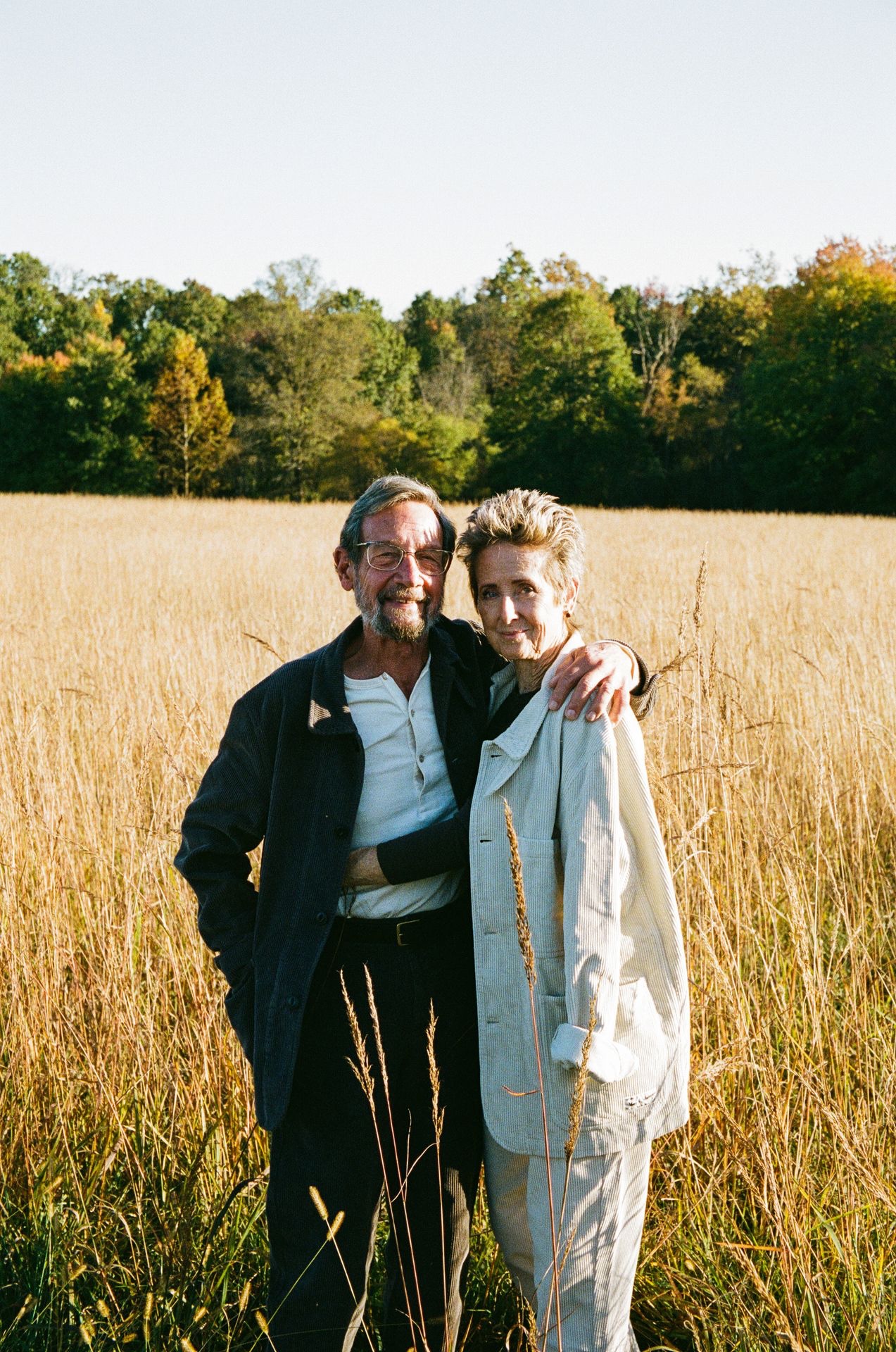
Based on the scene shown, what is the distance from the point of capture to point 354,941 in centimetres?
195

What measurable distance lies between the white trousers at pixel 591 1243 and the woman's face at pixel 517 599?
0.91 meters

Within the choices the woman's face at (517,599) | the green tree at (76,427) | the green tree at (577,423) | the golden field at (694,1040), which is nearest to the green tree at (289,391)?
the green tree at (76,427)

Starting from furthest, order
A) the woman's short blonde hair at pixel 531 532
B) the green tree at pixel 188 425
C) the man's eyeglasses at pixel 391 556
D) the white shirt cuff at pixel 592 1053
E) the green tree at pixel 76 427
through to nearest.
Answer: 1. the green tree at pixel 76 427
2. the green tree at pixel 188 425
3. the man's eyeglasses at pixel 391 556
4. the woman's short blonde hair at pixel 531 532
5. the white shirt cuff at pixel 592 1053

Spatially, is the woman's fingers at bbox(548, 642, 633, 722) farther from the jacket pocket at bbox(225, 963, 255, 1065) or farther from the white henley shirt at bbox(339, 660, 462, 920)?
the jacket pocket at bbox(225, 963, 255, 1065)

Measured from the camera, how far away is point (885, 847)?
3805mm

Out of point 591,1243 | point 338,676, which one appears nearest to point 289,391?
point 338,676

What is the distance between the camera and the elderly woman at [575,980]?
1.69 metres

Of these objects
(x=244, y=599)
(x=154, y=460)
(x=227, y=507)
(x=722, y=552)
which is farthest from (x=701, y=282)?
(x=244, y=599)

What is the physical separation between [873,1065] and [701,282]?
49887mm

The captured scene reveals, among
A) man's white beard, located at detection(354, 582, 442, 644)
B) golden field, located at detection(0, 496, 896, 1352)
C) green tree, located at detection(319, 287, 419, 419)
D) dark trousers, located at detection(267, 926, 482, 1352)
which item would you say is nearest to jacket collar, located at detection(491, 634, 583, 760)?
man's white beard, located at detection(354, 582, 442, 644)

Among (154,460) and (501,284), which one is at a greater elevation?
(501,284)

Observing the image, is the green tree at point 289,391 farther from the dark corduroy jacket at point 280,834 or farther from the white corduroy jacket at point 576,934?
the white corduroy jacket at point 576,934

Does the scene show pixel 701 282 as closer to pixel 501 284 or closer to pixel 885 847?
pixel 501 284

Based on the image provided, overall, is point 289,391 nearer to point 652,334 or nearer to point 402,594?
point 652,334
